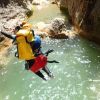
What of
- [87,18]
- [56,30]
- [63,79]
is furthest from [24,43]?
[87,18]

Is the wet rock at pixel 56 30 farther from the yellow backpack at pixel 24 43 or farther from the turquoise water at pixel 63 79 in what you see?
the yellow backpack at pixel 24 43

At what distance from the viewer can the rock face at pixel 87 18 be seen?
1797cm

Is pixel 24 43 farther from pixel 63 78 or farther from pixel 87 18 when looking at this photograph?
pixel 87 18

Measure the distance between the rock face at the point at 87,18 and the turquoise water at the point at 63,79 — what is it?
1.20m

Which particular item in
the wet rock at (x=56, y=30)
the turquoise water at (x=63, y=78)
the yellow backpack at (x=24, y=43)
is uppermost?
the yellow backpack at (x=24, y=43)

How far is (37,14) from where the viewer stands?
75.8ft

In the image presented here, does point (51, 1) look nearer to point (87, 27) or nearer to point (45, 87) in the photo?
point (87, 27)

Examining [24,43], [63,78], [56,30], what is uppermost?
[24,43]

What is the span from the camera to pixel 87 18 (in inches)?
739

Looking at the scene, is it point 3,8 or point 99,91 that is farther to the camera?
point 3,8

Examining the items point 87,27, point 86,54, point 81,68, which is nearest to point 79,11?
point 87,27

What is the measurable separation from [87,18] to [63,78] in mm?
5486

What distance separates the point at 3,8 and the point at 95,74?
31.5 ft

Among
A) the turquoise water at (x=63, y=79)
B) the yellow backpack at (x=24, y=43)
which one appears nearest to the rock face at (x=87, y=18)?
the turquoise water at (x=63, y=79)
